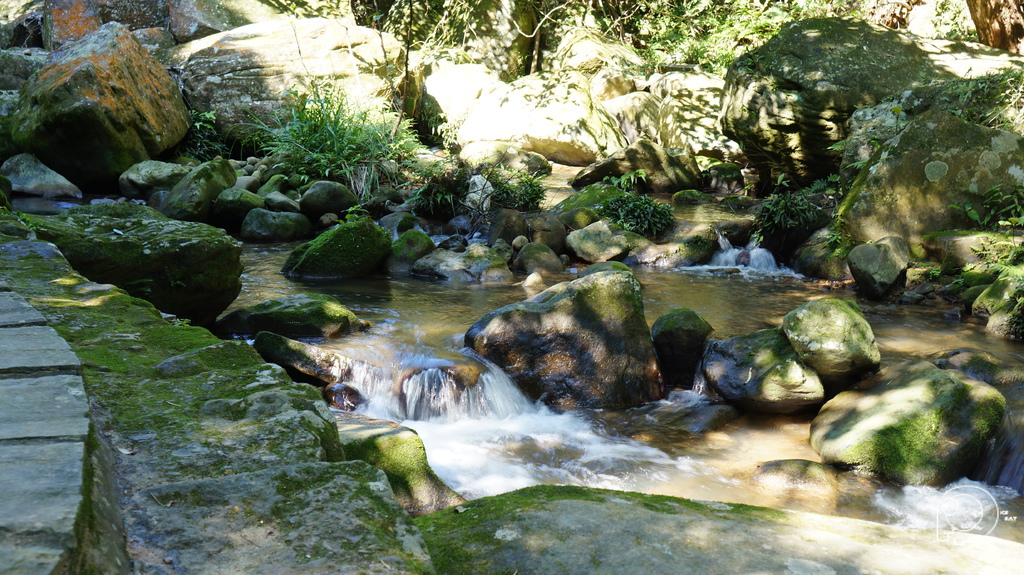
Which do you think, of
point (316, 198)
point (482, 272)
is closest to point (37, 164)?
point (316, 198)

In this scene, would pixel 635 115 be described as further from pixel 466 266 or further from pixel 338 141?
pixel 466 266

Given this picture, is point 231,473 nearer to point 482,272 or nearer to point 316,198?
point 482,272

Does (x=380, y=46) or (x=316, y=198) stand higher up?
(x=380, y=46)

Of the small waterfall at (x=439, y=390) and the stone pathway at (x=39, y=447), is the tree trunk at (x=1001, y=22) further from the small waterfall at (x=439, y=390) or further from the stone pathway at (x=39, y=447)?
the stone pathway at (x=39, y=447)

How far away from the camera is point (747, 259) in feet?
29.7

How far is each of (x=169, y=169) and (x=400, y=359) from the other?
6862mm

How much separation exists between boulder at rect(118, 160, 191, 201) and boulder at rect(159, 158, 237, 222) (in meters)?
1.06

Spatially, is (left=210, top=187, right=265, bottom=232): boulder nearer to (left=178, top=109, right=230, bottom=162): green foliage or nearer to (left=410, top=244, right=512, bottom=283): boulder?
(left=410, top=244, right=512, bottom=283): boulder

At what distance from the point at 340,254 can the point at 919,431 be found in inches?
223

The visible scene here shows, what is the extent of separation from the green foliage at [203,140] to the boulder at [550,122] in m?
4.59

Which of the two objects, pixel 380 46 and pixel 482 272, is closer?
pixel 482 272

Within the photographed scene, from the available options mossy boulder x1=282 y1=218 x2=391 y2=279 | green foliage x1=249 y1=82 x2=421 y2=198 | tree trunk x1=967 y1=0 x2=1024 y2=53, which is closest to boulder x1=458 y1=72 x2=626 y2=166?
green foliage x1=249 y1=82 x2=421 y2=198

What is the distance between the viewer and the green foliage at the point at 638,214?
9664 mm

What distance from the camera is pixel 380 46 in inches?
575
